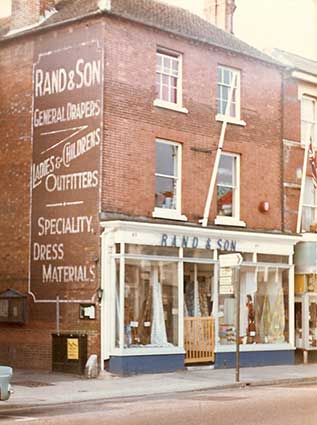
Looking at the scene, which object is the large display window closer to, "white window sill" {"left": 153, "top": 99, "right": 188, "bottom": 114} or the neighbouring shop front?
the neighbouring shop front

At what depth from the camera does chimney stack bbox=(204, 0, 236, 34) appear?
24.5 m

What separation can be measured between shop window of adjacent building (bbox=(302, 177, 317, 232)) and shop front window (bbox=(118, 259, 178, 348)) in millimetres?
5300

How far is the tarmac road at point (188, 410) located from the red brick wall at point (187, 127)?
5.73 meters

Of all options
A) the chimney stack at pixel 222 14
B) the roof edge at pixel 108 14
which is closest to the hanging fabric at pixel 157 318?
the roof edge at pixel 108 14

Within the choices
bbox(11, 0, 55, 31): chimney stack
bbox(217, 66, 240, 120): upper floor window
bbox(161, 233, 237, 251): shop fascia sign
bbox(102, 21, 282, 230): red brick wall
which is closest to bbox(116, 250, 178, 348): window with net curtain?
bbox(161, 233, 237, 251): shop fascia sign

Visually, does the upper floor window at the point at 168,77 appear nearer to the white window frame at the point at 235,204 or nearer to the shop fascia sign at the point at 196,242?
the white window frame at the point at 235,204

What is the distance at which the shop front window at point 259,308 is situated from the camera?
843 inches

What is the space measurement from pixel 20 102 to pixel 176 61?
12.9 feet

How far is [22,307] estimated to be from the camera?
20281 millimetres

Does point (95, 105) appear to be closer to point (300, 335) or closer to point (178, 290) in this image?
point (178, 290)

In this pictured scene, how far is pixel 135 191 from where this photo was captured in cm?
1948

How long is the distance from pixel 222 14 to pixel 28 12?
595 cm

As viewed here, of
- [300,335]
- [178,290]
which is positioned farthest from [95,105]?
[300,335]

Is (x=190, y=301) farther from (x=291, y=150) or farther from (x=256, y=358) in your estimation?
(x=291, y=150)
